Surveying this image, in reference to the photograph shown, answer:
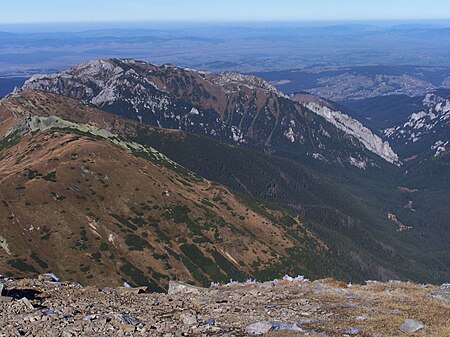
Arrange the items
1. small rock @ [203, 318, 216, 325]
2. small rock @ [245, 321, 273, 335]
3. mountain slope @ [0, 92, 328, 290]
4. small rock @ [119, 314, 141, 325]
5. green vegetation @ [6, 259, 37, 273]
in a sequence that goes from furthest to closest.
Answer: mountain slope @ [0, 92, 328, 290], green vegetation @ [6, 259, 37, 273], small rock @ [203, 318, 216, 325], small rock @ [119, 314, 141, 325], small rock @ [245, 321, 273, 335]

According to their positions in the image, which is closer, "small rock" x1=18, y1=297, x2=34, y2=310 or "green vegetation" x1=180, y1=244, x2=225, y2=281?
"small rock" x1=18, y1=297, x2=34, y2=310

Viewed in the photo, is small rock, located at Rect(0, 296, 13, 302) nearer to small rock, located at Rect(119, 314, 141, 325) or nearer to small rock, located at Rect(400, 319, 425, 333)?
small rock, located at Rect(119, 314, 141, 325)

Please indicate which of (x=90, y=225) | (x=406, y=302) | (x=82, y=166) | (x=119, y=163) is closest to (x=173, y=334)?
(x=406, y=302)

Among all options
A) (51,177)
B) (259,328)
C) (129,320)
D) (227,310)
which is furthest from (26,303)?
(51,177)

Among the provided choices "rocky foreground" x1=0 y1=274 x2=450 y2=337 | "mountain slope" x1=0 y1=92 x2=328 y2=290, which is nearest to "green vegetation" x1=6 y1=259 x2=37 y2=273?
"mountain slope" x1=0 y1=92 x2=328 y2=290

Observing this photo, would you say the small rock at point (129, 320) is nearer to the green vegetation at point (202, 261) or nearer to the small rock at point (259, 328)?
the small rock at point (259, 328)

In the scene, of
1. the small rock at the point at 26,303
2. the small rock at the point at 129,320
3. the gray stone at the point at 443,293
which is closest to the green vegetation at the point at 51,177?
the small rock at the point at 26,303

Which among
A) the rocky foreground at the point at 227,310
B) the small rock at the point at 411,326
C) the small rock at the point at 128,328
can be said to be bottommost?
the rocky foreground at the point at 227,310
